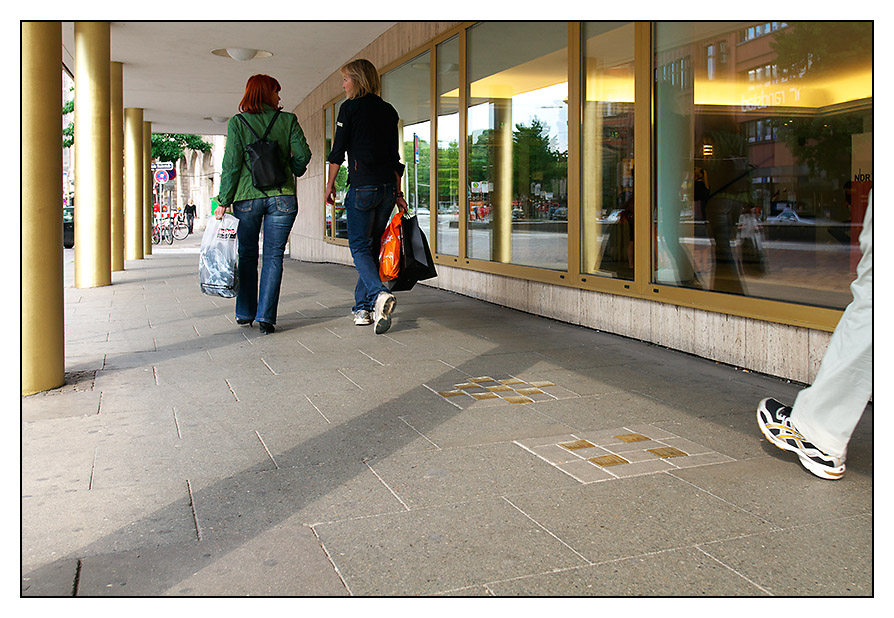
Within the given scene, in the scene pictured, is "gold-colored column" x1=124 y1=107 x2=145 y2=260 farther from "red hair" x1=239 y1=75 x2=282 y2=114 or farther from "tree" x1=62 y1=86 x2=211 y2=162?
"tree" x1=62 y1=86 x2=211 y2=162

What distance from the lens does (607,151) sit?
7.30 meters

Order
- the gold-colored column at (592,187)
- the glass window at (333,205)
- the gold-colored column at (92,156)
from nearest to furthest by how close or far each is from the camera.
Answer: the gold-colored column at (592,187), the gold-colored column at (92,156), the glass window at (333,205)

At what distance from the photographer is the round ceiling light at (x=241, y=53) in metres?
15.0

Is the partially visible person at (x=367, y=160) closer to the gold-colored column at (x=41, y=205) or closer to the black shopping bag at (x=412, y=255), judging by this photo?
the black shopping bag at (x=412, y=255)

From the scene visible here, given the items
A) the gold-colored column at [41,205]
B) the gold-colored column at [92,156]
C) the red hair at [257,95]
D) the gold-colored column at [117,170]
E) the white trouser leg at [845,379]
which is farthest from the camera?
the gold-colored column at [117,170]

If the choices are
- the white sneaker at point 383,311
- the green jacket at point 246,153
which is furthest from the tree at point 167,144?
the white sneaker at point 383,311

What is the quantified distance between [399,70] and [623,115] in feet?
20.6

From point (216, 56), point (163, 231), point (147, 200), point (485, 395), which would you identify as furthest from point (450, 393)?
point (163, 231)

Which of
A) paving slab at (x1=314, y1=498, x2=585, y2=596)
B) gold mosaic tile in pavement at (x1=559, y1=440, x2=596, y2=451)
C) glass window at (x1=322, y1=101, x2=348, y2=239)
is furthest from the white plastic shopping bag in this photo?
glass window at (x1=322, y1=101, x2=348, y2=239)

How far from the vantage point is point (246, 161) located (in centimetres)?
701

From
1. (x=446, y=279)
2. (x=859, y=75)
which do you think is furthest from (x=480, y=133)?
(x=859, y=75)

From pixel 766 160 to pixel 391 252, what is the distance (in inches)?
117

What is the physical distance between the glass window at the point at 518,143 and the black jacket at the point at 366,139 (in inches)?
68.6

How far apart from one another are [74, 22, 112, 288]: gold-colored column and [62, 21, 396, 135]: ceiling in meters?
0.78
